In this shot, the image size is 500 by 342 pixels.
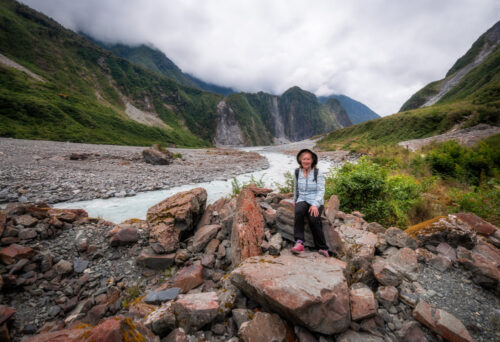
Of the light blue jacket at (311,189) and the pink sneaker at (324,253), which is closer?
the pink sneaker at (324,253)

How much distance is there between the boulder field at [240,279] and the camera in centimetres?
249

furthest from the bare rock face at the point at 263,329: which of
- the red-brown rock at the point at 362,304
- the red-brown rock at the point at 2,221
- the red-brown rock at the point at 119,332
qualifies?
the red-brown rock at the point at 2,221

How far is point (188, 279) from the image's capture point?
3.84 metres

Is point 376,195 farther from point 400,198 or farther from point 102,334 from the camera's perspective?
point 102,334

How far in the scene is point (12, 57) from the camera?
220 ft

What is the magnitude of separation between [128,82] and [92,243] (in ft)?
465

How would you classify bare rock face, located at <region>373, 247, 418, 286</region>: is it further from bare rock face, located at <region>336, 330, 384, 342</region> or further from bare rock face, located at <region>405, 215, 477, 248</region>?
bare rock face, located at <region>336, 330, 384, 342</region>

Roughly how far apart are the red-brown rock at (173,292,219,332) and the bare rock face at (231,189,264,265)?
1.27 meters

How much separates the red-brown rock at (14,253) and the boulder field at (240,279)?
0.8 inches

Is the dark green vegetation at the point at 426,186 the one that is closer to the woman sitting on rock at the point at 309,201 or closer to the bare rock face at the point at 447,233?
the bare rock face at the point at 447,233

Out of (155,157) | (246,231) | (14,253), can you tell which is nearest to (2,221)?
(14,253)

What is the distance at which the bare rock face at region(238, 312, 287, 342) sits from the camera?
2439 mm

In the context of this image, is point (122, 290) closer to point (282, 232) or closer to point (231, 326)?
point (231, 326)

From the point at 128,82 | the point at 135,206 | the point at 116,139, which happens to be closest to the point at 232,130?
the point at 128,82
